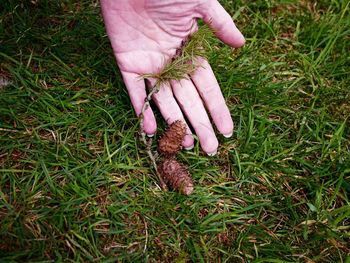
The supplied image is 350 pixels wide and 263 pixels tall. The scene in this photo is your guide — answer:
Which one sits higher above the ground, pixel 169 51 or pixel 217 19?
pixel 217 19

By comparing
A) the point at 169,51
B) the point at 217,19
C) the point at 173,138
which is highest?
the point at 217,19

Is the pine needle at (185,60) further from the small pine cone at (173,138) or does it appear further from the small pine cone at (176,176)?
the small pine cone at (176,176)

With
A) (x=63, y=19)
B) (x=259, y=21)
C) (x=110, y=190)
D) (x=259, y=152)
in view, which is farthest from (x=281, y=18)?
(x=110, y=190)

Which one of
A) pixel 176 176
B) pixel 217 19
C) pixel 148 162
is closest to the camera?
pixel 176 176

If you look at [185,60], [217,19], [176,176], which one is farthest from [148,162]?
[217,19]

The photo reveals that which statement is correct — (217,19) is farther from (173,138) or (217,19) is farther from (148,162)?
(148,162)

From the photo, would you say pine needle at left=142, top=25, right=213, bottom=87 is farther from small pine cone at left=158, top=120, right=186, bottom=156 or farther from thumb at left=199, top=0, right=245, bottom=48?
small pine cone at left=158, top=120, right=186, bottom=156

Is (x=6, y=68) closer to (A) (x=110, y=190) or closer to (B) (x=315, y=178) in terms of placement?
(A) (x=110, y=190)

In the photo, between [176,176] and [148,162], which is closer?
[176,176]
